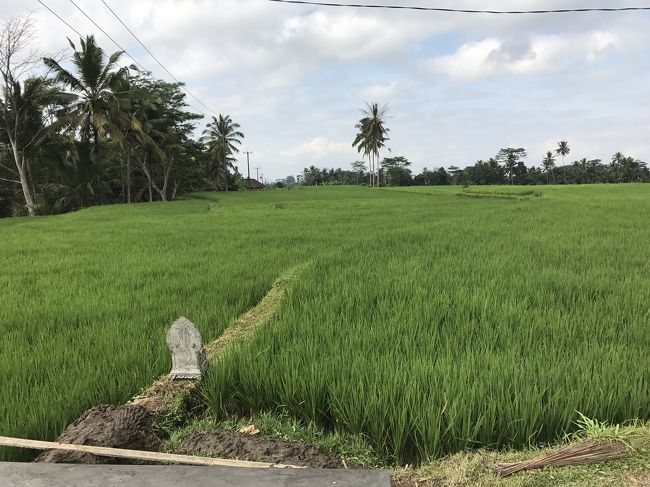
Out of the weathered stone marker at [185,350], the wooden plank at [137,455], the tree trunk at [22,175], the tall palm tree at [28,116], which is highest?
the tall palm tree at [28,116]

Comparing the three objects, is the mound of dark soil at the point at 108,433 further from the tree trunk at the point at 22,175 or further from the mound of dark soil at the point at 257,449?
the tree trunk at the point at 22,175

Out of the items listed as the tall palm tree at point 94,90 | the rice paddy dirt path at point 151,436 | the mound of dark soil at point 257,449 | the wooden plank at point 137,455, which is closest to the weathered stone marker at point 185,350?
the rice paddy dirt path at point 151,436

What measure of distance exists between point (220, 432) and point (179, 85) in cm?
3611

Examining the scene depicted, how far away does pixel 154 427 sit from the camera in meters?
2.43

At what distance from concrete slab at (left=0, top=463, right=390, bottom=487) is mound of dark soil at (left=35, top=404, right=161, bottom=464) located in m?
0.20

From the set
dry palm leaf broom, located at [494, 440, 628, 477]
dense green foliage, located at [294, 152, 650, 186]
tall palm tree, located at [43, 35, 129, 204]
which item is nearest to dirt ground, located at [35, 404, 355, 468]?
dry palm leaf broom, located at [494, 440, 628, 477]

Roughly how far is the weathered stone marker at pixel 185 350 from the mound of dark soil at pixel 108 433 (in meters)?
0.38

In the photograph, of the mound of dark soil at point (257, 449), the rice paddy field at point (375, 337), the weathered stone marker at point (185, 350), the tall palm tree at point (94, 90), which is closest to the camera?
the mound of dark soil at point (257, 449)

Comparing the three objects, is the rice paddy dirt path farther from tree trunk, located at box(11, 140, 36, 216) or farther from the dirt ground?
tree trunk, located at box(11, 140, 36, 216)

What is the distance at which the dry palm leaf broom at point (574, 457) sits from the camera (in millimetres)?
1840

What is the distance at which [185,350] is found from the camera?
8.93 feet

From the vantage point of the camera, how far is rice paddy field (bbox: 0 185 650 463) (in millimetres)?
2270

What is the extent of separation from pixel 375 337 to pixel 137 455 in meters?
1.75

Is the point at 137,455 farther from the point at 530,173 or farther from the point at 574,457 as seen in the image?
the point at 530,173
